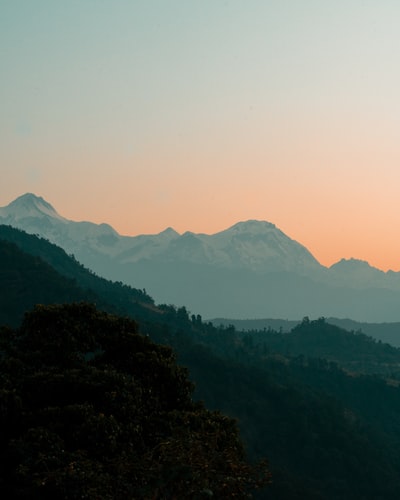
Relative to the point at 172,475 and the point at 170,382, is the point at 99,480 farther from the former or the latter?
A: the point at 170,382

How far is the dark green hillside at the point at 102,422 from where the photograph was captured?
108ft

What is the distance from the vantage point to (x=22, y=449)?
1512 inches

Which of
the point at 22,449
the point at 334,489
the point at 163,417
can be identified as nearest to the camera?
the point at 22,449

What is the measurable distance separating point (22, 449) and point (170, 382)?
14532 mm

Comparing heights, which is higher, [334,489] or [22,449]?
[22,449]

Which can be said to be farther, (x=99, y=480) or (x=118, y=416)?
(x=118, y=416)

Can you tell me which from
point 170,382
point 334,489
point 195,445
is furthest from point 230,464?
point 334,489

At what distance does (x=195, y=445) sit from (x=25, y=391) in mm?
15591

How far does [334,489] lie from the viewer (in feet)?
632

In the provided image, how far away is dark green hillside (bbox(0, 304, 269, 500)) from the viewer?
32969 millimetres

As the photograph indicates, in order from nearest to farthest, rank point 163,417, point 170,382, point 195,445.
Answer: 1. point 195,445
2. point 163,417
3. point 170,382

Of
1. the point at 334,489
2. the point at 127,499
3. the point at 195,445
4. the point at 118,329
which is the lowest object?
the point at 334,489

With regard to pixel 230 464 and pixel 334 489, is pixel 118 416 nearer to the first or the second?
pixel 230 464

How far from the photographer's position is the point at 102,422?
41.5 m
